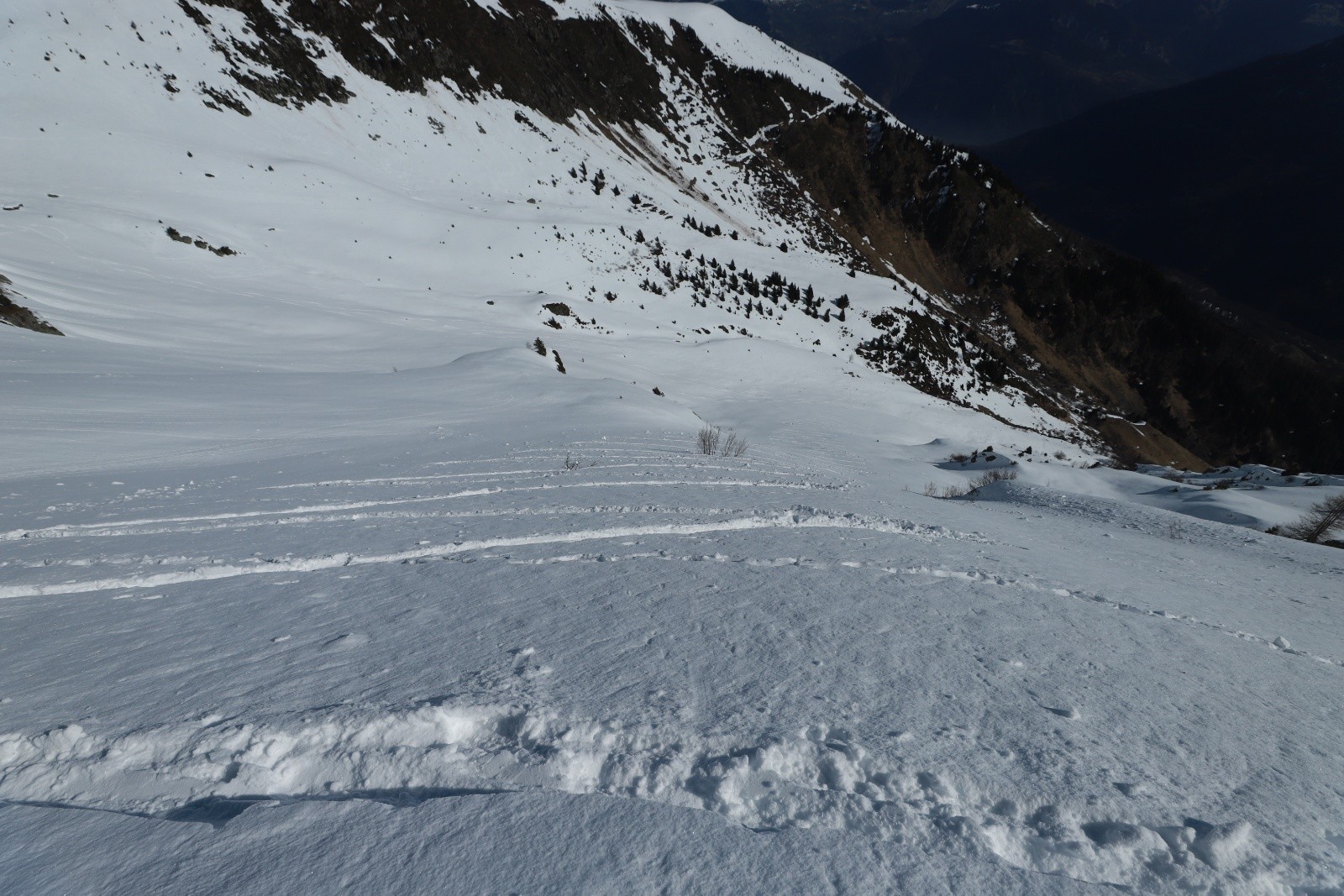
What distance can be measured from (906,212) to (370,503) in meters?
73.5

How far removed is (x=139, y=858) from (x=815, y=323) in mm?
33458

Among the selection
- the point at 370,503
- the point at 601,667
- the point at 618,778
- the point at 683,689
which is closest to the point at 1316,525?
the point at 683,689

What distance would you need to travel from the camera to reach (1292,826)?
156 cm

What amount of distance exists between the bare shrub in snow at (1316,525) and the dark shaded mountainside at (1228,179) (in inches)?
4819

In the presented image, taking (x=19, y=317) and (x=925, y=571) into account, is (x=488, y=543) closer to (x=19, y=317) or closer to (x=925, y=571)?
(x=925, y=571)

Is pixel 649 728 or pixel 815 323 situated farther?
pixel 815 323

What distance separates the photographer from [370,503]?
176 inches

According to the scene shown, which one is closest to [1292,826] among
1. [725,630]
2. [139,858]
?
[725,630]

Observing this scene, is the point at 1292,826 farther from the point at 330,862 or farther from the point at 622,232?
the point at 622,232

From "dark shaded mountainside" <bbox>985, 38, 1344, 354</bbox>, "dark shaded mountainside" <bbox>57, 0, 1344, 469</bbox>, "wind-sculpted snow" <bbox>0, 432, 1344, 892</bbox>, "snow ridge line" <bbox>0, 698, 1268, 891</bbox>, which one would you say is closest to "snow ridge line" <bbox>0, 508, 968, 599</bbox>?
"wind-sculpted snow" <bbox>0, 432, 1344, 892</bbox>

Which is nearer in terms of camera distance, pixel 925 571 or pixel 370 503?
pixel 925 571

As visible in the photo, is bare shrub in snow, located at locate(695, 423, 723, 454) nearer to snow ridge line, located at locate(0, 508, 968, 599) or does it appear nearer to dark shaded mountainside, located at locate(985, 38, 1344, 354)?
snow ridge line, located at locate(0, 508, 968, 599)

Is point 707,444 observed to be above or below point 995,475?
above

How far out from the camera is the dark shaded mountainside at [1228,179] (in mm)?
111125
